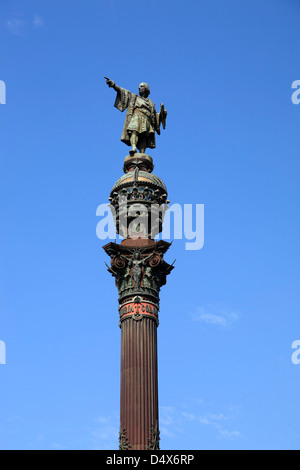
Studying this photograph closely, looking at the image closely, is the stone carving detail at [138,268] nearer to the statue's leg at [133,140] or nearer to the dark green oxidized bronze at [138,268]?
the dark green oxidized bronze at [138,268]

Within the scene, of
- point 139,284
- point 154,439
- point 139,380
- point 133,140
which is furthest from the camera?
point 133,140

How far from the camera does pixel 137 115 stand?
4934cm

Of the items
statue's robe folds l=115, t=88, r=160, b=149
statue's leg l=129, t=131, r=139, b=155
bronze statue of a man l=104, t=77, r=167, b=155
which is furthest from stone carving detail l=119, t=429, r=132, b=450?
statue's robe folds l=115, t=88, r=160, b=149

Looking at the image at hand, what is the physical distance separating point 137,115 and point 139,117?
0.17 m

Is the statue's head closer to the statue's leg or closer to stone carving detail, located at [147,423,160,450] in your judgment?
the statue's leg

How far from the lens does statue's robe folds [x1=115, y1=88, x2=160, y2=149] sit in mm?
49062

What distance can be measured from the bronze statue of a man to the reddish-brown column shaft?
36.7ft

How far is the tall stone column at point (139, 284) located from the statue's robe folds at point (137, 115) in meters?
1.83

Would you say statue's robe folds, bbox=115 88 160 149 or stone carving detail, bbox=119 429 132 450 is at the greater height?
statue's robe folds, bbox=115 88 160 149

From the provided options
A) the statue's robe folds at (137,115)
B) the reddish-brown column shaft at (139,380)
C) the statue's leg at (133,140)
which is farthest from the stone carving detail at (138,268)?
the statue's robe folds at (137,115)

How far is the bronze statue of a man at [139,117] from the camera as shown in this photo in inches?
1923

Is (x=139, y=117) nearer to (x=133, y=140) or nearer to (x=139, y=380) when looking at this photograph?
(x=133, y=140)

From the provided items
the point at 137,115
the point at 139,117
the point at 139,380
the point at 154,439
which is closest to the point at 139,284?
the point at 139,380
